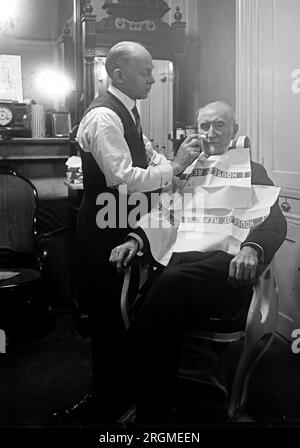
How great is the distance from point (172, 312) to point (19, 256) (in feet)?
2.42

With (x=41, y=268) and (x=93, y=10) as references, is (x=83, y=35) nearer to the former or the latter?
(x=93, y=10)

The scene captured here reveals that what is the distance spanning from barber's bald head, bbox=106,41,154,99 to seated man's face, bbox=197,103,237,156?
0.19 meters

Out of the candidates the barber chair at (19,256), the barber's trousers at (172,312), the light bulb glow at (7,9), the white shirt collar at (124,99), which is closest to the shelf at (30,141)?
the barber chair at (19,256)

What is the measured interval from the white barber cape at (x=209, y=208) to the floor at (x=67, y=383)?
1.15 ft

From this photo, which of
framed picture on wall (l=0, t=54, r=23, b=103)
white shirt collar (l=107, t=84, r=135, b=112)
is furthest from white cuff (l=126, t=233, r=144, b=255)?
framed picture on wall (l=0, t=54, r=23, b=103)

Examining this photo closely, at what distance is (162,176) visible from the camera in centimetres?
134

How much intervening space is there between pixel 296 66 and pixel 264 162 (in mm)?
285

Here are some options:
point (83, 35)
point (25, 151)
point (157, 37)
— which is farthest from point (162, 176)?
point (25, 151)

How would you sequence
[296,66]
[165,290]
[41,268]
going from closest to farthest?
1. [296,66]
2. [165,290]
3. [41,268]

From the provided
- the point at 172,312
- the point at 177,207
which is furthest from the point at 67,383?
the point at 177,207

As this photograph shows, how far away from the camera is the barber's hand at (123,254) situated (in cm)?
140

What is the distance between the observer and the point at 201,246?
4.71ft

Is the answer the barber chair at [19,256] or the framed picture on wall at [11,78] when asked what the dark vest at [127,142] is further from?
the barber chair at [19,256]
